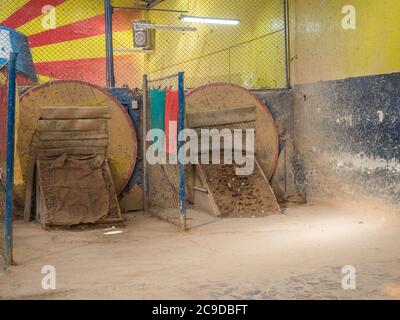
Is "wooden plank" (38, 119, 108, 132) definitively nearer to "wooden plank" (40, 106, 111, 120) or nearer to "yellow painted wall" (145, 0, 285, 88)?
"wooden plank" (40, 106, 111, 120)

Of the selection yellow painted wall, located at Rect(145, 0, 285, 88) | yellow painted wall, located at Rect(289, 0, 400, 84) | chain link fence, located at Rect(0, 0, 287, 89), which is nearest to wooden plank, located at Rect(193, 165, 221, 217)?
yellow painted wall, located at Rect(289, 0, 400, 84)

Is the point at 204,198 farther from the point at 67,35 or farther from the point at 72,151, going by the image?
the point at 67,35

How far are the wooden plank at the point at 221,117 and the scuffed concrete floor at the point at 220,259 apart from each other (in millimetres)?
1578

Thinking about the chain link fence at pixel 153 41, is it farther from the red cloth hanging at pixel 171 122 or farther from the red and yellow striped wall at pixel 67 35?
the red cloth hanging at pixel 171 122

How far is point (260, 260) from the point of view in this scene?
15.3ft

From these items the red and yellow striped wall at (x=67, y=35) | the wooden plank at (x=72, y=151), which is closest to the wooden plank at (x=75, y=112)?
the wooden plank at (x=72, y=151)

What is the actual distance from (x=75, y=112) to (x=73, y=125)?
186 millimetres

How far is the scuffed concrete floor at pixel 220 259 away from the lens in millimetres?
3781

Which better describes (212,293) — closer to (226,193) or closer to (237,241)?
(237,241)

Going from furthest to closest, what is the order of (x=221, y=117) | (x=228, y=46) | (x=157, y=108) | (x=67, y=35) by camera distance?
(x=67, y=35) → (x=228, y=46) → (x=221, y=117) → (x=157, y=108)

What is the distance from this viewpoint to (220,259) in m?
4.74

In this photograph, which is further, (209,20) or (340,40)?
(209,20)

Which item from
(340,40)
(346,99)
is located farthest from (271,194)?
(340,40)

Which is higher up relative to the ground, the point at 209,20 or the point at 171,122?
the point at 209,20
